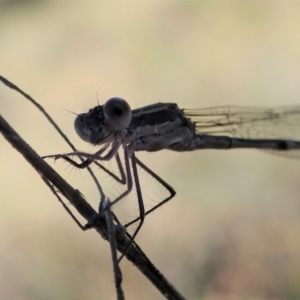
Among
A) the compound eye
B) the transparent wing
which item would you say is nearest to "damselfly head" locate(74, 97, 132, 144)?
the compound eye

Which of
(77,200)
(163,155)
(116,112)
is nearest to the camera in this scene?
(77,200)

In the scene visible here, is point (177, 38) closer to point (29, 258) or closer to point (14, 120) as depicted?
point (14, 120)

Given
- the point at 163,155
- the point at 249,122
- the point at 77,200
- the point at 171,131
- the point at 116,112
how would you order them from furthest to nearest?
the point at 163,155, the point at 249,122, the point at 171,131, the point at 116,112, the point at 77,200

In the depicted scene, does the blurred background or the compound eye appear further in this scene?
the blurred background

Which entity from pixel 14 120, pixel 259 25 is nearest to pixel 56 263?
pixel 14 120

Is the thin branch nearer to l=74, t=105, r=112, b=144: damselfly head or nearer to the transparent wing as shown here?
l=74, t=105, r=112, b=144: damselfly head

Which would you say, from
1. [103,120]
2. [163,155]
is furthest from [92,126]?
[163,155]

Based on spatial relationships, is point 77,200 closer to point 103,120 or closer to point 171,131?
point 103,120
